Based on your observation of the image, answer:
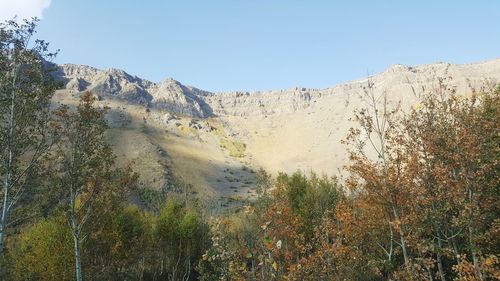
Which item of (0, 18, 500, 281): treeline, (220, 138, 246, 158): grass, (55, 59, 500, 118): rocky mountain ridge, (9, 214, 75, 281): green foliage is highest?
(55, 59, 500, 118): rocky mountain ridge

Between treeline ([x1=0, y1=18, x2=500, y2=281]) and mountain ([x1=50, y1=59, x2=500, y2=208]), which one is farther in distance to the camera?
mountain ([x1=50, y1=59, x2=500, y2=208])

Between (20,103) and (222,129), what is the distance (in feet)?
502

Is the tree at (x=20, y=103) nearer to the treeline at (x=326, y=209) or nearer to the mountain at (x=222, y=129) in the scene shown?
the treeline at (x=326, y=209)

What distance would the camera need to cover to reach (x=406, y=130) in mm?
18391

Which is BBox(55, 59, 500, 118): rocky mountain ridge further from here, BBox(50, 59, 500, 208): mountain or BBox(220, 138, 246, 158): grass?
BBox(220, 138, 246, 158): grass

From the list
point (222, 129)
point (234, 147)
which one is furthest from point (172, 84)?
point (234, 147)

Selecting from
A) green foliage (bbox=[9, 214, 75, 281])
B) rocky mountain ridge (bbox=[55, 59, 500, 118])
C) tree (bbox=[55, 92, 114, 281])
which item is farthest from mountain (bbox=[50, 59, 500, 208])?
tree (bbox=[55, 92, 114, 281])

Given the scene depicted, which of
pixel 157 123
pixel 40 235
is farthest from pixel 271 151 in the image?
pixel 40 235

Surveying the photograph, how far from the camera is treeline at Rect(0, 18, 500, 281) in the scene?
1522 cm

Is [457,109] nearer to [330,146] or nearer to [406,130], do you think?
[406,130]

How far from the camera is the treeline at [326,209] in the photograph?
15.2 meters

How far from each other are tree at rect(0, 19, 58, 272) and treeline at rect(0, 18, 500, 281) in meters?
0.05

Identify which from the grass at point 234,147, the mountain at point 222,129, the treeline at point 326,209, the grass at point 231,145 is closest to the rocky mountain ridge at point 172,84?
the mountain at point 222,129

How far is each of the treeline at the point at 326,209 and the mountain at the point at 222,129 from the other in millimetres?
71114
